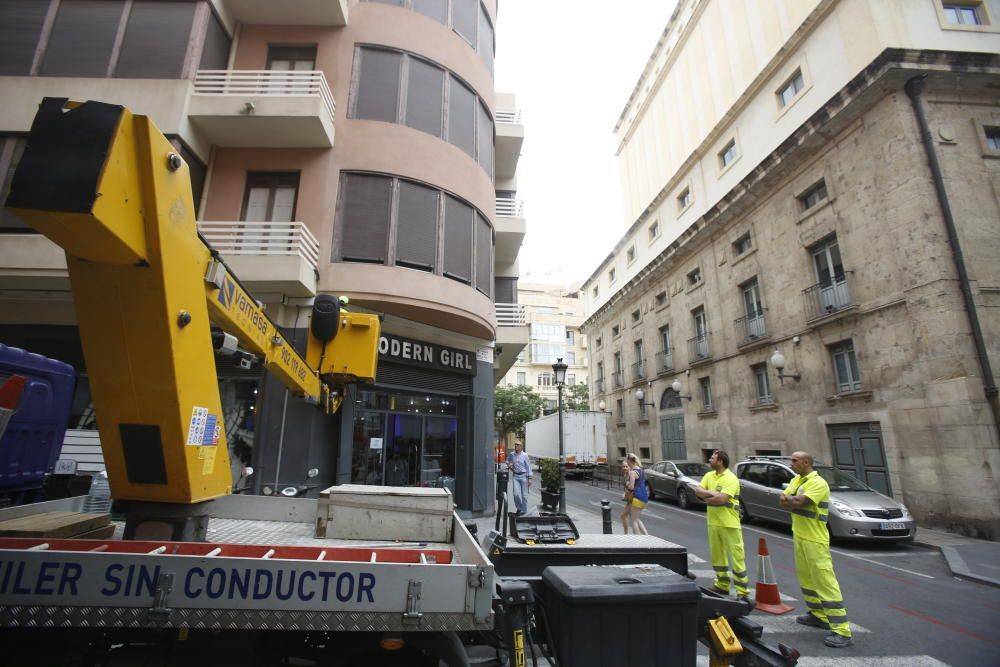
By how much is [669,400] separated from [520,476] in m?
15.6

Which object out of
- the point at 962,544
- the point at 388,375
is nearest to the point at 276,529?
the point at 388,375

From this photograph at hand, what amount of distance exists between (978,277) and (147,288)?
16610 mm

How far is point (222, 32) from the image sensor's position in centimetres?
1136

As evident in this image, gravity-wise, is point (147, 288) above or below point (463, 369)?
below

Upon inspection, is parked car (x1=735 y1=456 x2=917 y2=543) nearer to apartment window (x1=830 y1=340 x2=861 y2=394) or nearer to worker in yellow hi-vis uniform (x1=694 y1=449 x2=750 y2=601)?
apartment window (x1=830 y1=340 x2=861 y2=394)

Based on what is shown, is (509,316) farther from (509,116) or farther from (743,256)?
(743,256)

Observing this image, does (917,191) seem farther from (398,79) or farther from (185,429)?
(185,429)

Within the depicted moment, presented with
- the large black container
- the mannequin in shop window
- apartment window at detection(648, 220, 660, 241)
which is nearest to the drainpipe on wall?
the large black container

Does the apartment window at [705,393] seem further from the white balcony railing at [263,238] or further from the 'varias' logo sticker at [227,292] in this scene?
the 'varias' logo sticker at [227,292]

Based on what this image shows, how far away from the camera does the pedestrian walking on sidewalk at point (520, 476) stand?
11.9 m

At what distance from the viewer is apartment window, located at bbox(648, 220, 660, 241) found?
27828 millimetres

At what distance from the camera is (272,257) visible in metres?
9.29

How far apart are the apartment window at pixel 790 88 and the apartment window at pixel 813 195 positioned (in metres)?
3.94

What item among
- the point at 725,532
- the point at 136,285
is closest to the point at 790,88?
the point at 725,532
